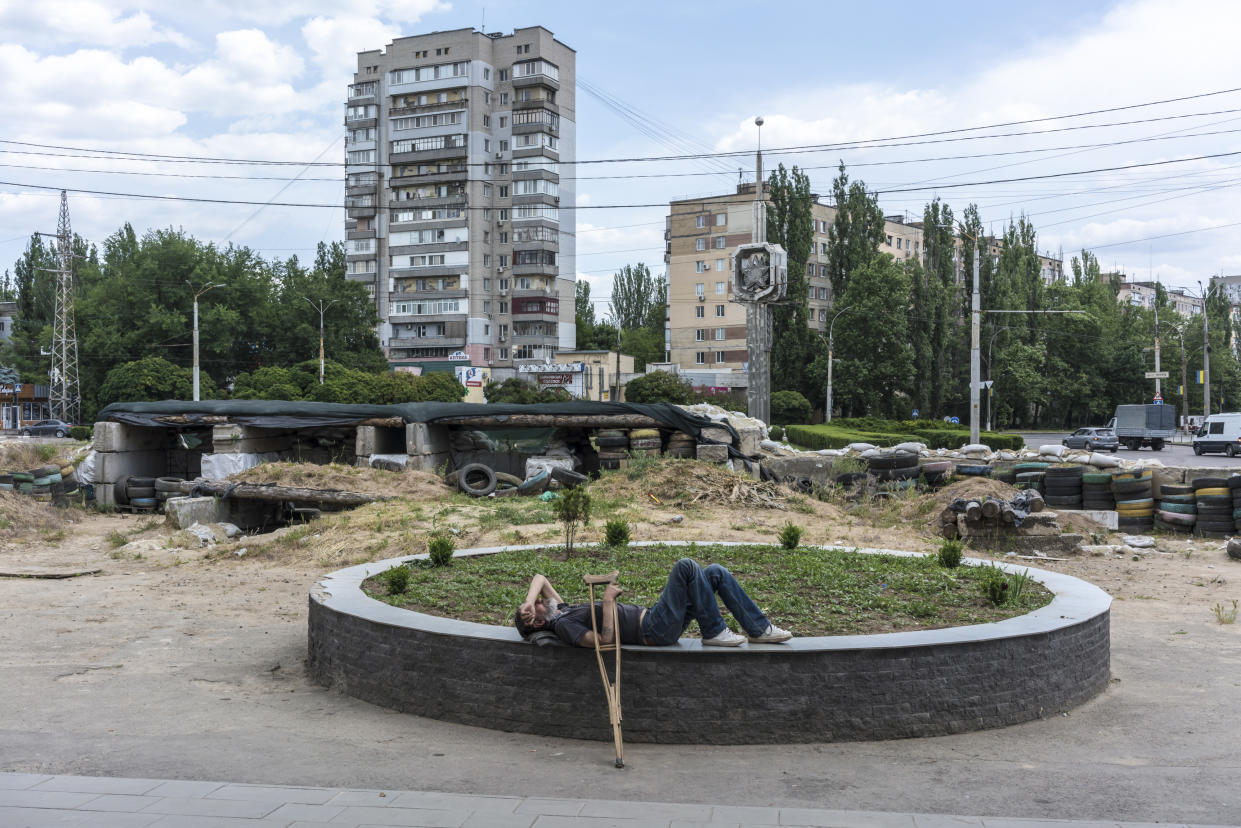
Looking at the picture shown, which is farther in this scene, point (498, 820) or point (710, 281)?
point (710, 281)

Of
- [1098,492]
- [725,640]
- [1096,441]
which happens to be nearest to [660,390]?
[1096,441]

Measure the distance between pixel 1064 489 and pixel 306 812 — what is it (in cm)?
1735

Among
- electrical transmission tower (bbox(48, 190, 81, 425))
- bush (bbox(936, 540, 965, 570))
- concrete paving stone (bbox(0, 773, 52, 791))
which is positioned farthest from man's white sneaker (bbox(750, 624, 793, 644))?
electrical transmission tower (bbox(48, 190, 81, 425))

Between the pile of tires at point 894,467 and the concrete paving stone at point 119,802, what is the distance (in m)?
17.5

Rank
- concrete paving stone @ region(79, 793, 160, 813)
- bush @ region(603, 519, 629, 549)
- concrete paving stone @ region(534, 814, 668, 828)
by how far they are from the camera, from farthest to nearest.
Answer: bush @ region(603, 519, 629, 549) → concrete paving stone @ region(79, 793, 160, 813) → concrete paving stone @ region(534, 814, 668, 828)

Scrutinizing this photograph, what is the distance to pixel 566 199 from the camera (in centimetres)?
8356

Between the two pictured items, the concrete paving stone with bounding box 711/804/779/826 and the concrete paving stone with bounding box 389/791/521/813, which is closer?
the concrete paving stone with bounding box 711/804/779/826

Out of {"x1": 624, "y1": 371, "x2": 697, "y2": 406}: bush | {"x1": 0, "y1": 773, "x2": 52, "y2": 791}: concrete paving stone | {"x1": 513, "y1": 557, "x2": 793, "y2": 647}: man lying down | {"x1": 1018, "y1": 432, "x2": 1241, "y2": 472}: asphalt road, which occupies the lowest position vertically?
{"x1": 1018, "y1": 432, "x2": 1241, "y2": 472}: asphalt road

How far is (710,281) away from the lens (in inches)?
3250

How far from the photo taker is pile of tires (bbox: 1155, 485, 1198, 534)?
17219 mm

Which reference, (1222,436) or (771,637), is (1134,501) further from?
(1222,436)

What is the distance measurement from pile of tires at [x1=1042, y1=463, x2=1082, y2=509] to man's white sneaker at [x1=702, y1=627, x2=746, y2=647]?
14770 mm

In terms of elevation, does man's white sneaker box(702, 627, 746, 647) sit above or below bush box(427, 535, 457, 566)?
above

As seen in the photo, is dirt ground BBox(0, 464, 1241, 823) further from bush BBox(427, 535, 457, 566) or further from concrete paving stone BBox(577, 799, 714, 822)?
bush BBox(427, 535, 457, 566)
